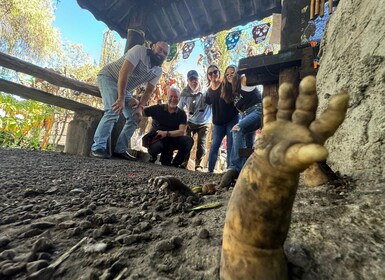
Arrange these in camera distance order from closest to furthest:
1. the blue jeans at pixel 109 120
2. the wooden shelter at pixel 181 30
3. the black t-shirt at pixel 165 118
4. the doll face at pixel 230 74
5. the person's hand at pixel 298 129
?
the person's hand at pixel 298 129 < the wooden shelter at pixel 181 30 < the blue jeans at pixel 109 120 < the doll face at pixel 230 74 < the black t-shirt at pixel 165 118

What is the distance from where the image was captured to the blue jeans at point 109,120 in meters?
3.32

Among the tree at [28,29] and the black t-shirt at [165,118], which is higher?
the tree at [28,29]

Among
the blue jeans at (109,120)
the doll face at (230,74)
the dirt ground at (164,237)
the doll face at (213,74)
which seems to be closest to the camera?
the dirt ground at (164,237)

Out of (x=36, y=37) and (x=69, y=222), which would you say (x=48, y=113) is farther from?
(x=36, y=37)

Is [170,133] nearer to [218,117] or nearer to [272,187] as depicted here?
Answer: [218,117]

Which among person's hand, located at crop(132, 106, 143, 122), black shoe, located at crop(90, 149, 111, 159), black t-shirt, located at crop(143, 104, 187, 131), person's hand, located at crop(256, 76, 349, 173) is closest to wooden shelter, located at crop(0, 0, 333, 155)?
black shoe, located at crop(90, 149, 111, 159)

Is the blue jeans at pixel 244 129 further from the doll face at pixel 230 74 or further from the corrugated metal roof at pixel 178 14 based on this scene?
the corrugated metal roof at pixel 178 14

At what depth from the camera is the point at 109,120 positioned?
3359mm

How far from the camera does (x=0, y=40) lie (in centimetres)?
1091

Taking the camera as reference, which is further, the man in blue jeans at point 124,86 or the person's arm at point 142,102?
the person's arm at point 142,102

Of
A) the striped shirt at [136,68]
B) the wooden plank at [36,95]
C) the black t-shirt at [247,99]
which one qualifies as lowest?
the wooden plank at [36,95]

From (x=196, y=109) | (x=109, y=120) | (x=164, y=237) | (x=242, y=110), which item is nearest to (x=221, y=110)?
(x=242, y=110)

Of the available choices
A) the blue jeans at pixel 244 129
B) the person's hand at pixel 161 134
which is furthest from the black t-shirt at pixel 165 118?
the blue jeans at pixel 244 129

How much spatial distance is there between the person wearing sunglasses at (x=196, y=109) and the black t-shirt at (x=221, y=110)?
0.63 meters
